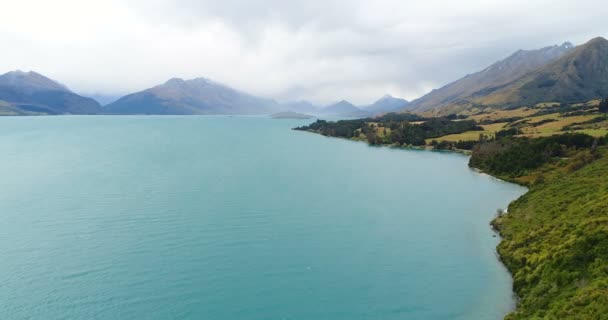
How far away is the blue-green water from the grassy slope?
2.59 metres

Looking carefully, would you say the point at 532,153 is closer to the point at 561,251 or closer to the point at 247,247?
the point at 561,251

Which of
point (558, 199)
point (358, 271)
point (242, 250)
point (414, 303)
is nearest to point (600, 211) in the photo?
point (558, 199)

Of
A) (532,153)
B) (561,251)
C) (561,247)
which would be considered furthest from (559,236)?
(532,153)

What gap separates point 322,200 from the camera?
69.5m

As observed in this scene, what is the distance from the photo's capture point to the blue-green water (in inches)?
1300

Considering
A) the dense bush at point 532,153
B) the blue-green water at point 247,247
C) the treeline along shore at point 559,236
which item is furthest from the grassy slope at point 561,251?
the dense bush at point 532,153

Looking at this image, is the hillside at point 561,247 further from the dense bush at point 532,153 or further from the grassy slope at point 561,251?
the dense bush at point 532,153

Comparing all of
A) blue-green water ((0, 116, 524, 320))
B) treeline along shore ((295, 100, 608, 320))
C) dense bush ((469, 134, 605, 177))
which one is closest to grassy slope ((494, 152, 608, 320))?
treeline along shore ((295, 100, 608, 320))

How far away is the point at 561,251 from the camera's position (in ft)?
109

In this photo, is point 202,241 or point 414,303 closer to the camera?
point 414,303

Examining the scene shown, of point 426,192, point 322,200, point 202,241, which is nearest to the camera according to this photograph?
point 202,241

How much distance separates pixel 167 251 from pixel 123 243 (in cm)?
676

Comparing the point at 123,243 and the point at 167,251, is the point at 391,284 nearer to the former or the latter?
the point at 167,251

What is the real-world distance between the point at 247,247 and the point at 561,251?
3200 cm
